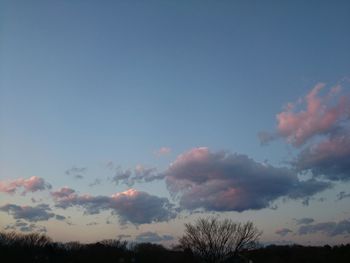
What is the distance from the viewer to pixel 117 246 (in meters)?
102

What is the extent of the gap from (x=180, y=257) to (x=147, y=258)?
372 inches

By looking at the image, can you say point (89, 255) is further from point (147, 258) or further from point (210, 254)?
point (210, 254)

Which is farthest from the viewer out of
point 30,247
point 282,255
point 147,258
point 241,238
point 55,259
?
point 282,255

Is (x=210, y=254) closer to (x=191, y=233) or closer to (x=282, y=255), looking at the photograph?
(x=191, y=233)

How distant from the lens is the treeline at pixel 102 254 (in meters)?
71.4

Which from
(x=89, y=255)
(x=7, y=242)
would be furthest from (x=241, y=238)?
(x=7, y=242)

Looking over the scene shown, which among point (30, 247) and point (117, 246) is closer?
point (30, 247)

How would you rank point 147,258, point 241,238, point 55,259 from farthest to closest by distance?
point 147,258 → point 55,259 → point 241,238

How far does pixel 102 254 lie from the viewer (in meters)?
84.1

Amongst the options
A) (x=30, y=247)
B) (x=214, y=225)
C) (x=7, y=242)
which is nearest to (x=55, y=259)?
(x=30, y=247)

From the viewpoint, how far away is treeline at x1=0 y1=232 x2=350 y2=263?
71356 mm

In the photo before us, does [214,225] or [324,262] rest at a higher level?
→ [214,225]

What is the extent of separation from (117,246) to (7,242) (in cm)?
2751

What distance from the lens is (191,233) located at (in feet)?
243
